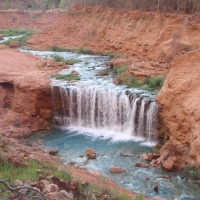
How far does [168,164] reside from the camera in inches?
336

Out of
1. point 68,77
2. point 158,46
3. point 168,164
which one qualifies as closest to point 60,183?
point 168,164

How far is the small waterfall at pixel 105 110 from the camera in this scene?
11102mm

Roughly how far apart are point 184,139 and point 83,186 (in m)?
4.52

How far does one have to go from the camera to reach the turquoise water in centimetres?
770

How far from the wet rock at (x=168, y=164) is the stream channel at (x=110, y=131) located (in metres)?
0.14

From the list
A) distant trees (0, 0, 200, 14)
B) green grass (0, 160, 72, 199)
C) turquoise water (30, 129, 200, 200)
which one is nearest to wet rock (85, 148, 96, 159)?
turquoise water (30, 129, 200, 200)

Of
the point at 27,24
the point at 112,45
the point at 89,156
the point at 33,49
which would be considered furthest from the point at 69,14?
the point at 89,156

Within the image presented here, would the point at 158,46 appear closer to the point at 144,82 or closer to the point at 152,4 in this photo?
the point at 152,4

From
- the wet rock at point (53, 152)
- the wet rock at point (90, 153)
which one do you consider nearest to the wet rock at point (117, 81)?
the wet rock at point (90, 153)

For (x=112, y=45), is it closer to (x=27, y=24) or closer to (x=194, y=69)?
(x=194, y=69)

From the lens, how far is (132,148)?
10.2 metres

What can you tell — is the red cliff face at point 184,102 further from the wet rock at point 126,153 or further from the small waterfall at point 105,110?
the wet rock at point 126,153

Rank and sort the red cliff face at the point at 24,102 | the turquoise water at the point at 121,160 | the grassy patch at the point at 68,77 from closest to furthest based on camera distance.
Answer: the turquoise water at the point at 121,160
the red cliff face at the point at 24,102
the grassy patch at the point at 68,77

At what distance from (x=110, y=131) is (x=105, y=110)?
0.86 m
